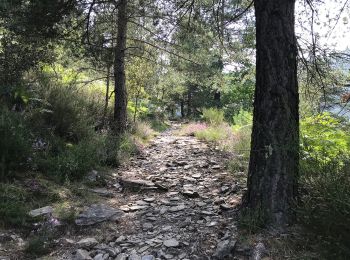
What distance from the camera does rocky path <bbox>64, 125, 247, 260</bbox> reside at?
11.5ft

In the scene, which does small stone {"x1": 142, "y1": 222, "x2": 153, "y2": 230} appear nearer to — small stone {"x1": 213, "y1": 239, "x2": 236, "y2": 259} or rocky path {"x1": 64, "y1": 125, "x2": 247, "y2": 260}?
rocky path {"x1": 64, "y1": 125, "x2": 247, "y2": 260}

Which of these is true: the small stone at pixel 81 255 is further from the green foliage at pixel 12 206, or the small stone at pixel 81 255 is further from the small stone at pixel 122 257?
the green foliage at pixel 12 206

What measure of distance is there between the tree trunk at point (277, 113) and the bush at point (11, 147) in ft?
10.6

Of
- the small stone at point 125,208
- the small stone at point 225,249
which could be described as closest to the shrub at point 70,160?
the small stone at point 125,208

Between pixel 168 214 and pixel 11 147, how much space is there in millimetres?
2313

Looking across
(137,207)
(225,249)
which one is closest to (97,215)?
(137,207)

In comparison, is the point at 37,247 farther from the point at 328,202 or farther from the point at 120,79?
the point at 120,79

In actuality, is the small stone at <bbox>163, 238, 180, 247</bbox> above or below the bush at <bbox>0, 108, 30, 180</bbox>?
below

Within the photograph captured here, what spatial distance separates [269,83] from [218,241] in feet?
5.55

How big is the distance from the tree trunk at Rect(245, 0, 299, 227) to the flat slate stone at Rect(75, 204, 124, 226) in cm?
182

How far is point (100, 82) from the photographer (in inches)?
518

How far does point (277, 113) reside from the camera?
3.59 metres

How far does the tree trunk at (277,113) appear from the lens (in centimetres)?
356

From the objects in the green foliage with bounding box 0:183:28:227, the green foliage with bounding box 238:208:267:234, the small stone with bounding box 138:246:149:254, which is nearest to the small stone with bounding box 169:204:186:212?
the small stone with bounding box 138:246:149:254
